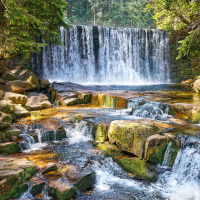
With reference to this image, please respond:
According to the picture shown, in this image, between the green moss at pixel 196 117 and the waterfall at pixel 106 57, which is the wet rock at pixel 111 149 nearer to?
the green moss at pixel 196 117

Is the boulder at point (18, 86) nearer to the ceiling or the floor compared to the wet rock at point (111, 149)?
nearer to the ceiling

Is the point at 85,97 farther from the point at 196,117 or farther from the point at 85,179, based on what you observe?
the point at 85,179

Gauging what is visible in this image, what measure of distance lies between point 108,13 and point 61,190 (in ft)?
118

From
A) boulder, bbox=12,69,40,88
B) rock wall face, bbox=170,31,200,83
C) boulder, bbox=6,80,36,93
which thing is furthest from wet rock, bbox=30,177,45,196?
rock wall face, bbox=170,31,200,83

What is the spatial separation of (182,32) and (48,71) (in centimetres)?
1187

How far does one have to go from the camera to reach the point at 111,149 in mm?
5480

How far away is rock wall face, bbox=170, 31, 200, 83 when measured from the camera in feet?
57.5

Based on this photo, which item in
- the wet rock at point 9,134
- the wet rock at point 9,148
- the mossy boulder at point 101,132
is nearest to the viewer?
the wet rock at point 9,148

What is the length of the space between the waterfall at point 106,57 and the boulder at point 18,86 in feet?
15.4

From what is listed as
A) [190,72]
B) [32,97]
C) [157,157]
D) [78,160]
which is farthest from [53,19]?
[190,72]

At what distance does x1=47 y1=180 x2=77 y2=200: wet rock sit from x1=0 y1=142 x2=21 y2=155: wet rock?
189cm

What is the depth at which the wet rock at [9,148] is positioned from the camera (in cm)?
521

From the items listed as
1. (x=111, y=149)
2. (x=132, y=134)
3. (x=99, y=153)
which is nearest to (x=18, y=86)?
(x=99, y=153)

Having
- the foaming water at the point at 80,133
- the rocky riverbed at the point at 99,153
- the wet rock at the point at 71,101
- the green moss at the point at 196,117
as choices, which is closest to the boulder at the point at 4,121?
the rocky riverbed at the point at 99,153
